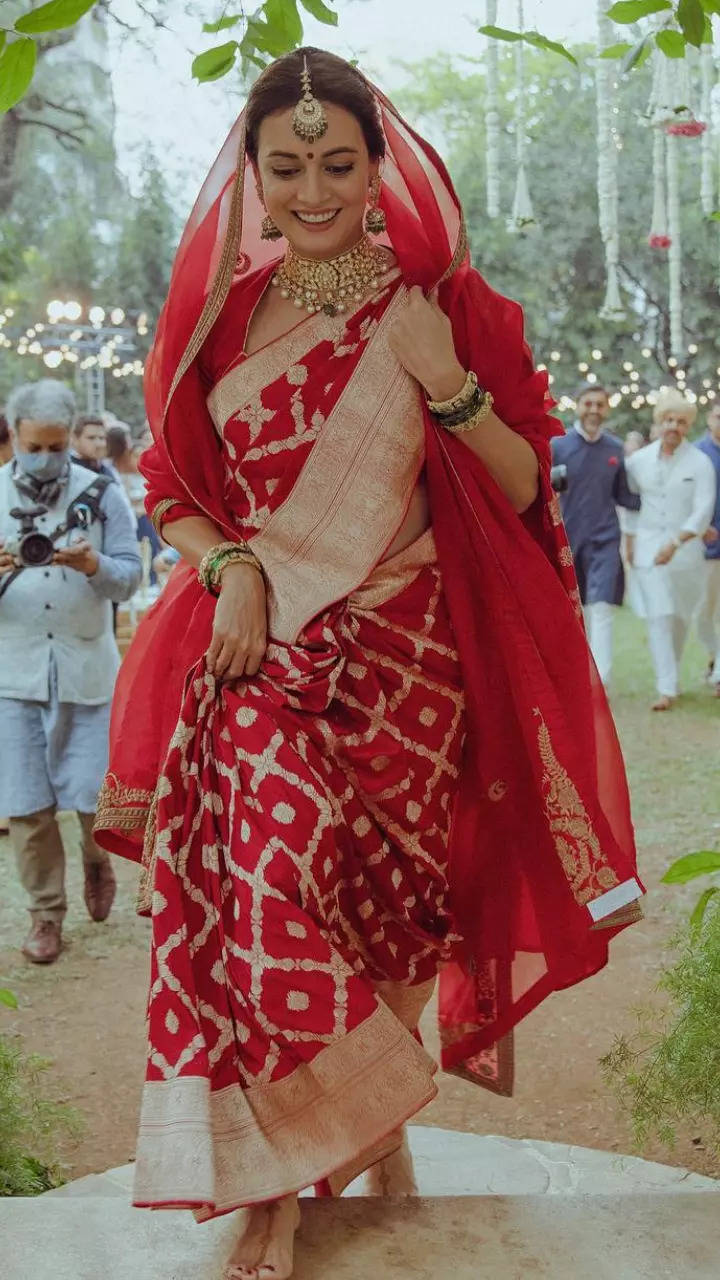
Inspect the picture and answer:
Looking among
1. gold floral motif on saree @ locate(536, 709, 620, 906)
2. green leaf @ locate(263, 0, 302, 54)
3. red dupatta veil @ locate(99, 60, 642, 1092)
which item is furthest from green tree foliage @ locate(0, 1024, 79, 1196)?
green leaf @ locate(263, 0, 302, 54)

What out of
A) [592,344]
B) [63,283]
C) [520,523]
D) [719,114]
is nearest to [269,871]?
[520,523]

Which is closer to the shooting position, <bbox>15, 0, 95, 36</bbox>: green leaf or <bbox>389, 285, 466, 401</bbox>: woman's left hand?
<bbox>15, 0, 95, 36</bbox>: green leaf

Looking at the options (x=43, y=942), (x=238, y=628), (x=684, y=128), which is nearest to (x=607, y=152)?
(x=684, y=128)

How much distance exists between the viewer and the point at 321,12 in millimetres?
3223

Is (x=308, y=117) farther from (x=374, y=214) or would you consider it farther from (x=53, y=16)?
(x=53, y=16)

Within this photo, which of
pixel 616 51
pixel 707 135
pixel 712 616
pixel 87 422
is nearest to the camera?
pixel 616 51

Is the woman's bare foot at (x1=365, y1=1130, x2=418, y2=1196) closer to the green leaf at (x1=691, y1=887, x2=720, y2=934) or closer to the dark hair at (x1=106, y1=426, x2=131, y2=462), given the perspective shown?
the green leaf at (x1=691, y1=887, x2=720, y2=934)

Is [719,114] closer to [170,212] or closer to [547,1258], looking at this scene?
[547,1258]

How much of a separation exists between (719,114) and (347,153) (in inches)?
490

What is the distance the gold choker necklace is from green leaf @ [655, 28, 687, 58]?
3.13 ft

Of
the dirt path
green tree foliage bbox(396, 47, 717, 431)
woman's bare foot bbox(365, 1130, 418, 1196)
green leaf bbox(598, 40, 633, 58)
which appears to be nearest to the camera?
woman's bare foot bbox(365, 1130, 418, 1196)

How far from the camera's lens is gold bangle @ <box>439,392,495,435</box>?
2.64 m

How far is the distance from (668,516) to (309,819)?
827cm

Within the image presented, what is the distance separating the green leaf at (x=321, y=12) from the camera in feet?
10.5
